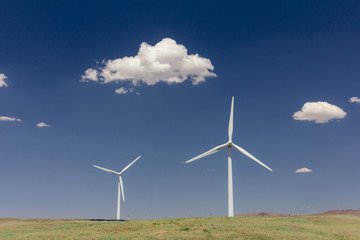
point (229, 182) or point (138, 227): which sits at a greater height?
point (229, 182)

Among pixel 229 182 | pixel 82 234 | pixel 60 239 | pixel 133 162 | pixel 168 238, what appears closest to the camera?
pixel 168 238

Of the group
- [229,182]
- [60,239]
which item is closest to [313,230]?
[229,182]

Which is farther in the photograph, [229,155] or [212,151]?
[212,151]

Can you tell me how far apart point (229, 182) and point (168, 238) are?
4549 cm

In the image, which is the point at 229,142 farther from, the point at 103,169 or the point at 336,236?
the point at 103,169

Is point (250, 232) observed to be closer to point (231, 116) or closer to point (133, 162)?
point (231, 116)

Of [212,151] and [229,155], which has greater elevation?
[212,151]

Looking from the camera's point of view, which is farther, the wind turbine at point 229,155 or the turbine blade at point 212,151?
the turbine blade at point 212,151

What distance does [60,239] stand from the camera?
195ft

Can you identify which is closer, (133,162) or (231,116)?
(231,116)

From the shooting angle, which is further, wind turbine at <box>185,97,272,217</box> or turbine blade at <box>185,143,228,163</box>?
turbine blade at <box>185,143,228,163</box>

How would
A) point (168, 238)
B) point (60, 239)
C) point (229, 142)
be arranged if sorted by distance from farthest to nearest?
point (229, 142), point (60, 239), point (168, 238)

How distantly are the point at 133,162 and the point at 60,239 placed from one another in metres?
93.5

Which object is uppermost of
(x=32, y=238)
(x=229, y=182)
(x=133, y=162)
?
(x=133, y=162)
